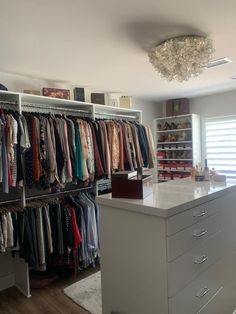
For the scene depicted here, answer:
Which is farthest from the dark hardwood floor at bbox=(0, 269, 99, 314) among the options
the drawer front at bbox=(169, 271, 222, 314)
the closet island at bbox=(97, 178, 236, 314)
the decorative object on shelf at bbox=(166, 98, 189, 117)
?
the decorative object on shelf at bbox=(166, 98, 189, 117)

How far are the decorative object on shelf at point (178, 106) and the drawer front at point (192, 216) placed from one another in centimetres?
315

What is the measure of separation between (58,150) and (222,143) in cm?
306

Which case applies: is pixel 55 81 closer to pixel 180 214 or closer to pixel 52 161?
pixel 52 161

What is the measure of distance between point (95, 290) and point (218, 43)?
2635 millimetres

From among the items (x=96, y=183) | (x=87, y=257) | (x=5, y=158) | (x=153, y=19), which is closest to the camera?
(x=153, y=19)

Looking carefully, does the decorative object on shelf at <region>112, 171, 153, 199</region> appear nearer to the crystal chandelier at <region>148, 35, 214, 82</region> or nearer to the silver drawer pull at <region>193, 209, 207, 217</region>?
the silver drawer pull at <region>193, 209, 207, 217</region>

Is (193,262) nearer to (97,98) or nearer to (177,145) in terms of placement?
(97,98)

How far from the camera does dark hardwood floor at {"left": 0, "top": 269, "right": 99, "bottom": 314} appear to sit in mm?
2244

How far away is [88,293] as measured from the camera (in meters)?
2.48

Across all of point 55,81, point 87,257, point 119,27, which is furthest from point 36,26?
point 87,257

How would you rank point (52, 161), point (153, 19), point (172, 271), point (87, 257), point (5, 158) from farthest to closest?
1. point (87, 257)
2. point (52, 161)
3. point (5, 158)
4. point (153, 19)
5. point (172, 271)

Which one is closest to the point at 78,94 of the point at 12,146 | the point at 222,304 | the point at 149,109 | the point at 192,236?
the point at 12,146

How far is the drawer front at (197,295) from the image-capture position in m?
1.30

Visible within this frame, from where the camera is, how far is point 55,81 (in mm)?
3266
